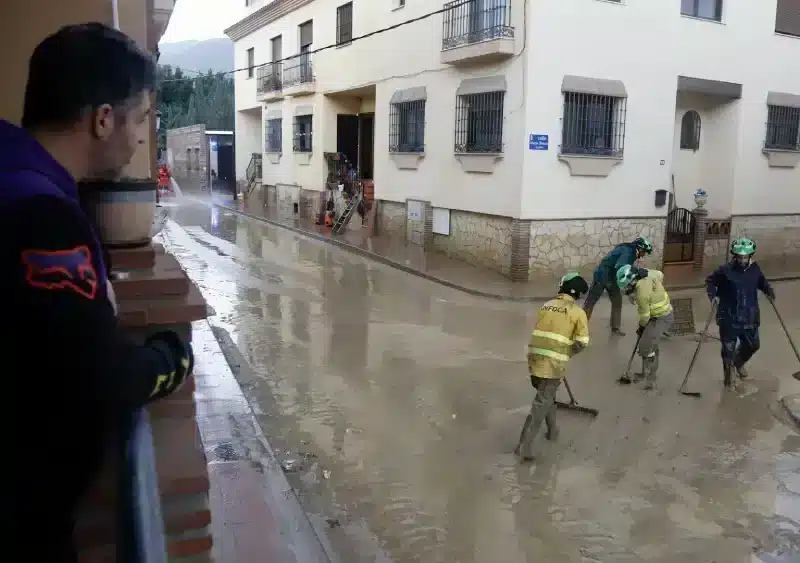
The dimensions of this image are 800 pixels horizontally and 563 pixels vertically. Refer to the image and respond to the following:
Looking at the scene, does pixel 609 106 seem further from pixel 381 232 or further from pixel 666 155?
pixel 381 232

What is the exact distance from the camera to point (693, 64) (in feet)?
50.0

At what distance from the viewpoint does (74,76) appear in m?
1.44

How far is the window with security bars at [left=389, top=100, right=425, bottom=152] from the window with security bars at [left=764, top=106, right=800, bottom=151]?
313 inches

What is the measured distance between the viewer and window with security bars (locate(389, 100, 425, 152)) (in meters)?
17.3

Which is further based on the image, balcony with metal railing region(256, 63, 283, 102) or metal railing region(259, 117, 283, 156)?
metal railing region(259, 117, 283, 156)

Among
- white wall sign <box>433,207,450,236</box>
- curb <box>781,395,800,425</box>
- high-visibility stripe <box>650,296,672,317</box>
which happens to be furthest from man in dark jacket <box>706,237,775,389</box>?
white wall sign <box>433,207,450,236</box>

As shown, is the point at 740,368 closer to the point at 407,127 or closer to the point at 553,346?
the point at 553,346

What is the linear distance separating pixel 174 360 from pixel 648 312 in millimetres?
7003

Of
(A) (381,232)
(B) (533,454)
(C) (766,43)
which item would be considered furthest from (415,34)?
(B) (533,454)

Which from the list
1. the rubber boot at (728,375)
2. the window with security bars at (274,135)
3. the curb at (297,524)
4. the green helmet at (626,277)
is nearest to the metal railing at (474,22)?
the green helmet at (626,277)

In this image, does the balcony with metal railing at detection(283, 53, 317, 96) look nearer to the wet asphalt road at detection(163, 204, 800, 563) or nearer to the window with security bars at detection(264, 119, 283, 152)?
the window with security bars at detection(264, 119, 283, 152)

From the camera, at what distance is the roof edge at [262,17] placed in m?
Result: 24.8

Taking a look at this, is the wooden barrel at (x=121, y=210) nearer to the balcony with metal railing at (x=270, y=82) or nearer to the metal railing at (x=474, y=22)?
the metal railing at (x=474, y=22)

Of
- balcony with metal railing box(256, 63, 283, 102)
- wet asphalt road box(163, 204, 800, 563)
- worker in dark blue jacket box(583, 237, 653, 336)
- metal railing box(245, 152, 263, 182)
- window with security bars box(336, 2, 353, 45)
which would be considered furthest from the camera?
metal railing box(245, 152, 263, 182)
